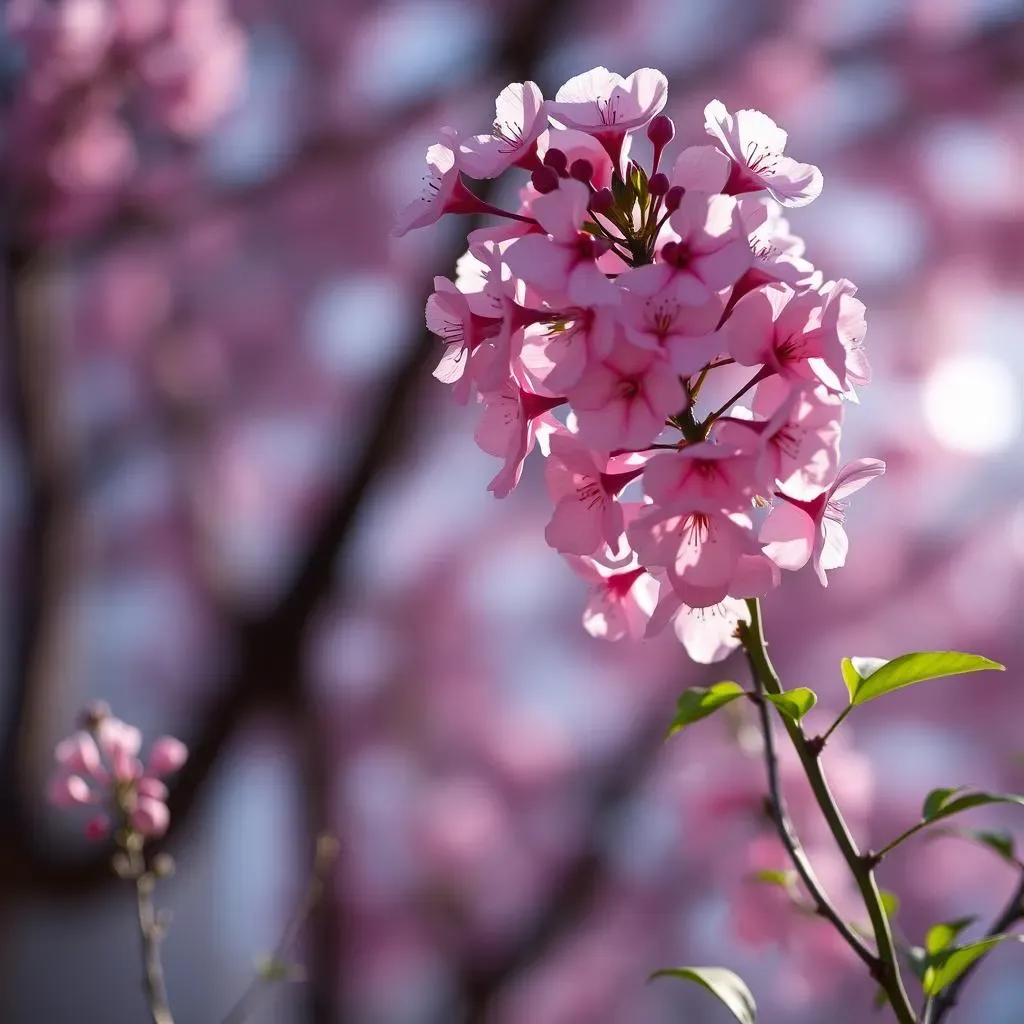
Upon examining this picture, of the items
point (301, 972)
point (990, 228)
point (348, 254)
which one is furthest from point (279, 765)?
point (301, 972)

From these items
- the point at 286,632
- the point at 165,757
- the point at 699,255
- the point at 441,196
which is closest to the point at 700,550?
the point at 699,255

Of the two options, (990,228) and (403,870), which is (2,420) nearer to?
(403,870)

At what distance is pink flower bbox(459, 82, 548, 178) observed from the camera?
0.61 meters

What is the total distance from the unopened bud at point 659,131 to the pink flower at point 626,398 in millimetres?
193

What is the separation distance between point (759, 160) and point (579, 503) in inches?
8.8

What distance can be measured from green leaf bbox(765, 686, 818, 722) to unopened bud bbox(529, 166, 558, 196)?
0.29 meters

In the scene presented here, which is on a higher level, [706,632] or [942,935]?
[706,632]

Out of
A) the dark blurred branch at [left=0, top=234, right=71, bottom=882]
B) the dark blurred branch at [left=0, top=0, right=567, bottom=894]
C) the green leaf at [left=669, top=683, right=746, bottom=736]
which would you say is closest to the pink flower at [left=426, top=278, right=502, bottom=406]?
the green leaf at [left=669, top=683, right=746, bottom=736]

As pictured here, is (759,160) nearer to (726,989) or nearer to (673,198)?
(673,198)

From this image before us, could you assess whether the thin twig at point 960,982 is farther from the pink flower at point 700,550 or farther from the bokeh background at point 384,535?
the bokeh background at point 384,535

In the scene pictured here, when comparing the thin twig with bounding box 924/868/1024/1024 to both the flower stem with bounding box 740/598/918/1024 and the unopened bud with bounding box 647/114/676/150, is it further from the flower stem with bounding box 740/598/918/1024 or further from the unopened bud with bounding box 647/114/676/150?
the unopened bud with bounding box 647/114/676/150

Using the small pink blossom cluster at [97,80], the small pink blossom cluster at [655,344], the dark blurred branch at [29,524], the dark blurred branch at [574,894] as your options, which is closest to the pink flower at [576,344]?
the small pink blossom cluster at [655,344]

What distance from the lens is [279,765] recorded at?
461 cm

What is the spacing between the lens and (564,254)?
0.55m
